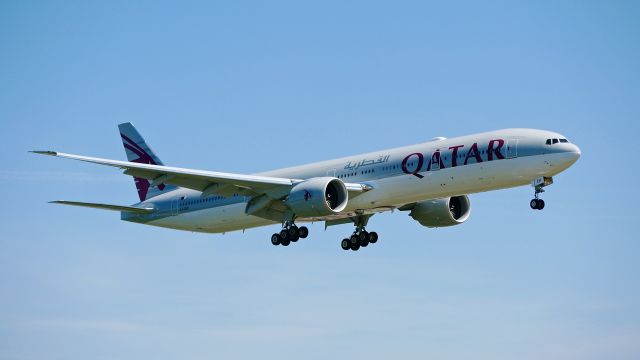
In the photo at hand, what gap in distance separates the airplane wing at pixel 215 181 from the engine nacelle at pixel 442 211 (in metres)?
6.44

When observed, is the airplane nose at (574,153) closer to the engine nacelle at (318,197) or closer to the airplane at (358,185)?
the airplane at (358,185)

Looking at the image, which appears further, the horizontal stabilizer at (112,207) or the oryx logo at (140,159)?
the oryx logo at (140,159)

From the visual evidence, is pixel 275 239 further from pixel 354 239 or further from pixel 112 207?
pixel 112 207

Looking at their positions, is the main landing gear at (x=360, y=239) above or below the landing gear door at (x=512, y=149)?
below

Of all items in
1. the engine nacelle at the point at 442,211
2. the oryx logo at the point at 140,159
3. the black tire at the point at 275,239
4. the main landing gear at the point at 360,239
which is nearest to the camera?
the black tire at the point at 275,239

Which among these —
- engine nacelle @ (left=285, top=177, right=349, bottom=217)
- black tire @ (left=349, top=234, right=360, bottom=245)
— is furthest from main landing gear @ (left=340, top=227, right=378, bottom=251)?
engine nacelle @ (left=285, top=177, right=349, bottom=217)

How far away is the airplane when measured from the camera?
52656 mm

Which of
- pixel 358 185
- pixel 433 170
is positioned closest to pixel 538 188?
pixel 433 170

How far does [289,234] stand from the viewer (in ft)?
193

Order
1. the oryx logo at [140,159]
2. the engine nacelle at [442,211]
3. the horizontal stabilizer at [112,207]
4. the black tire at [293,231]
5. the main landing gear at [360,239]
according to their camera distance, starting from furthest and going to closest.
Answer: the oryx logo at [140,159], the main landing gear at [360,239], the engine nacelle at [442,211], the black tire at [293,231], the horizontal stabilizer at [112,207]

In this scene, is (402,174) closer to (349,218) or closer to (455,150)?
(455,150)

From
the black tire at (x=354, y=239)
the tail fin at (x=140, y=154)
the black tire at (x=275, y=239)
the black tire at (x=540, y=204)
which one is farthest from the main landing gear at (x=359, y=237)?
the black tire at (x=540, y=204)

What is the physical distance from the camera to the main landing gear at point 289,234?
5875 cm

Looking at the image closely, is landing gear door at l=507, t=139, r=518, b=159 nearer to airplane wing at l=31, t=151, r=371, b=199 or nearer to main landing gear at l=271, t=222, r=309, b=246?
airplane wing at l=31, t=151, r=371, b=199
